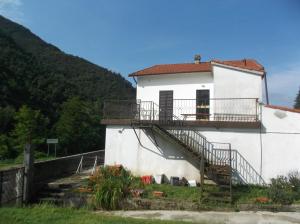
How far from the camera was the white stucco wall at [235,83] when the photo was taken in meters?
15.4

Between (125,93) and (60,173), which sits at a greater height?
(125,93)

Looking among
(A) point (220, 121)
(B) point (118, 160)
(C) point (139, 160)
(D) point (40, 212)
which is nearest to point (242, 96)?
(A) point (220, 121)

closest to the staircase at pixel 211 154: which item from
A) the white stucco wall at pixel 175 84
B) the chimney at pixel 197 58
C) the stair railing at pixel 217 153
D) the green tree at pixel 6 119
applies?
the stair railing at pixel 217 153

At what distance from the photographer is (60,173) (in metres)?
18.3

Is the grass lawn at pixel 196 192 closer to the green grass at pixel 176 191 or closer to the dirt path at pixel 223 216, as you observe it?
the green grass at pixel 176 191

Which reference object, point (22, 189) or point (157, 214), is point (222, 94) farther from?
point (22, 189)

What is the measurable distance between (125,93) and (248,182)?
6076cm

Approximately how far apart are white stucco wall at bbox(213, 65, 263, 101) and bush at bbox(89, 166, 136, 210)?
6.58 metres

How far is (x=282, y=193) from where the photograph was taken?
472 inches

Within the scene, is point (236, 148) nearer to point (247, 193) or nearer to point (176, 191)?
point (247, 193)

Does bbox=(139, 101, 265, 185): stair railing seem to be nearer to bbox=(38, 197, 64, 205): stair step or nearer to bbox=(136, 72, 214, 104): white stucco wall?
bbox=(136, 72, 214, 104): white stucco wall

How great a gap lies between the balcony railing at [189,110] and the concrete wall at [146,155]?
100cm

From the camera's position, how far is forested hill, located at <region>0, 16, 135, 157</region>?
48.9 meters

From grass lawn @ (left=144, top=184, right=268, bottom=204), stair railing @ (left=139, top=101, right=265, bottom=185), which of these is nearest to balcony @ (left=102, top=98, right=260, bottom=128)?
stair railing @ (left=139, top=101, right=265, bottom=185)
